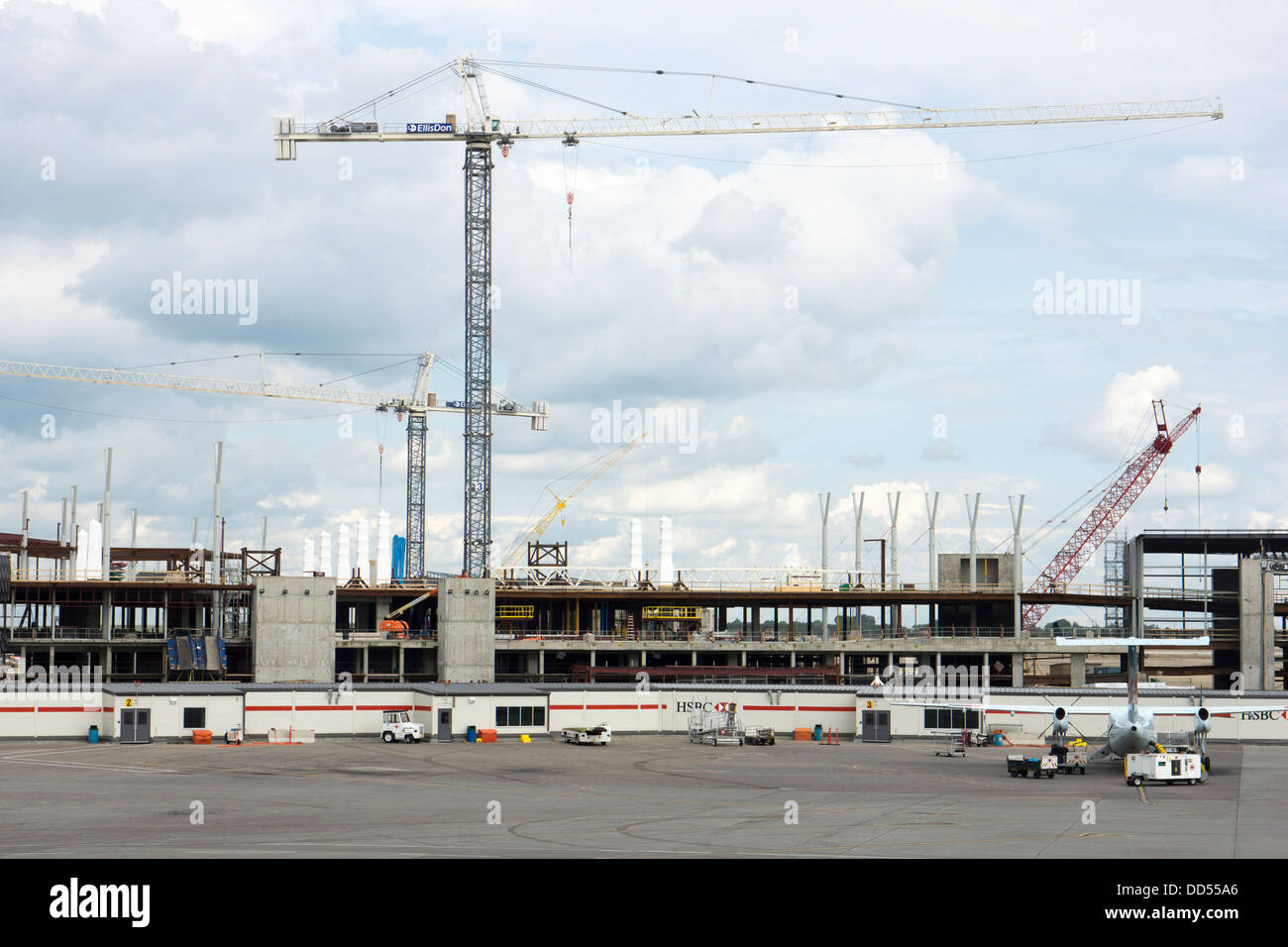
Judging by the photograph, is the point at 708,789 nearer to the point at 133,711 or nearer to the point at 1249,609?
the point at 133,711

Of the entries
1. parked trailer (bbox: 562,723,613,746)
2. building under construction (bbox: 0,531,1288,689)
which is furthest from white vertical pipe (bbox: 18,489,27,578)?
parked trailer (bbox: 562,723,613,746)

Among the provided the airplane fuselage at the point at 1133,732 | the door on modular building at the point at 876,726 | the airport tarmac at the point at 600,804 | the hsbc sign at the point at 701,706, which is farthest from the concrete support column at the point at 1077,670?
the airplane fuselage at the point at 1133,732

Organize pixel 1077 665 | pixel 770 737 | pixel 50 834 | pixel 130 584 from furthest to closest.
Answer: pixel 1077 665 → pixel 130 584 → pixel 770 737 → pixel 50 834

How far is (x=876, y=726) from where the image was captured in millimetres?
104875

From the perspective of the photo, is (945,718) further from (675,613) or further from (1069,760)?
(675,613)

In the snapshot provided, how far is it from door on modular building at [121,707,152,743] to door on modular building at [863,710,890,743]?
58.2 m

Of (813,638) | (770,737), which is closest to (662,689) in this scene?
(770,737)

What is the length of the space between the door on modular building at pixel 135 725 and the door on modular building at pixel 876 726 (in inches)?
Result: 2291

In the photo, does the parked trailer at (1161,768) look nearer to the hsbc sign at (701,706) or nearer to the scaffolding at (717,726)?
the scaffolding at (717,726)

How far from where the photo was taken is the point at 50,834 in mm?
49125

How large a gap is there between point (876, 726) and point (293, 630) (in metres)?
68.9

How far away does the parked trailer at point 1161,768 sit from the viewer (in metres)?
70.8

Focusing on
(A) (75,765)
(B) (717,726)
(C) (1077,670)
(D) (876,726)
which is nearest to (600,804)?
(A) (75,765)

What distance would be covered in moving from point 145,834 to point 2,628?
333 ft
